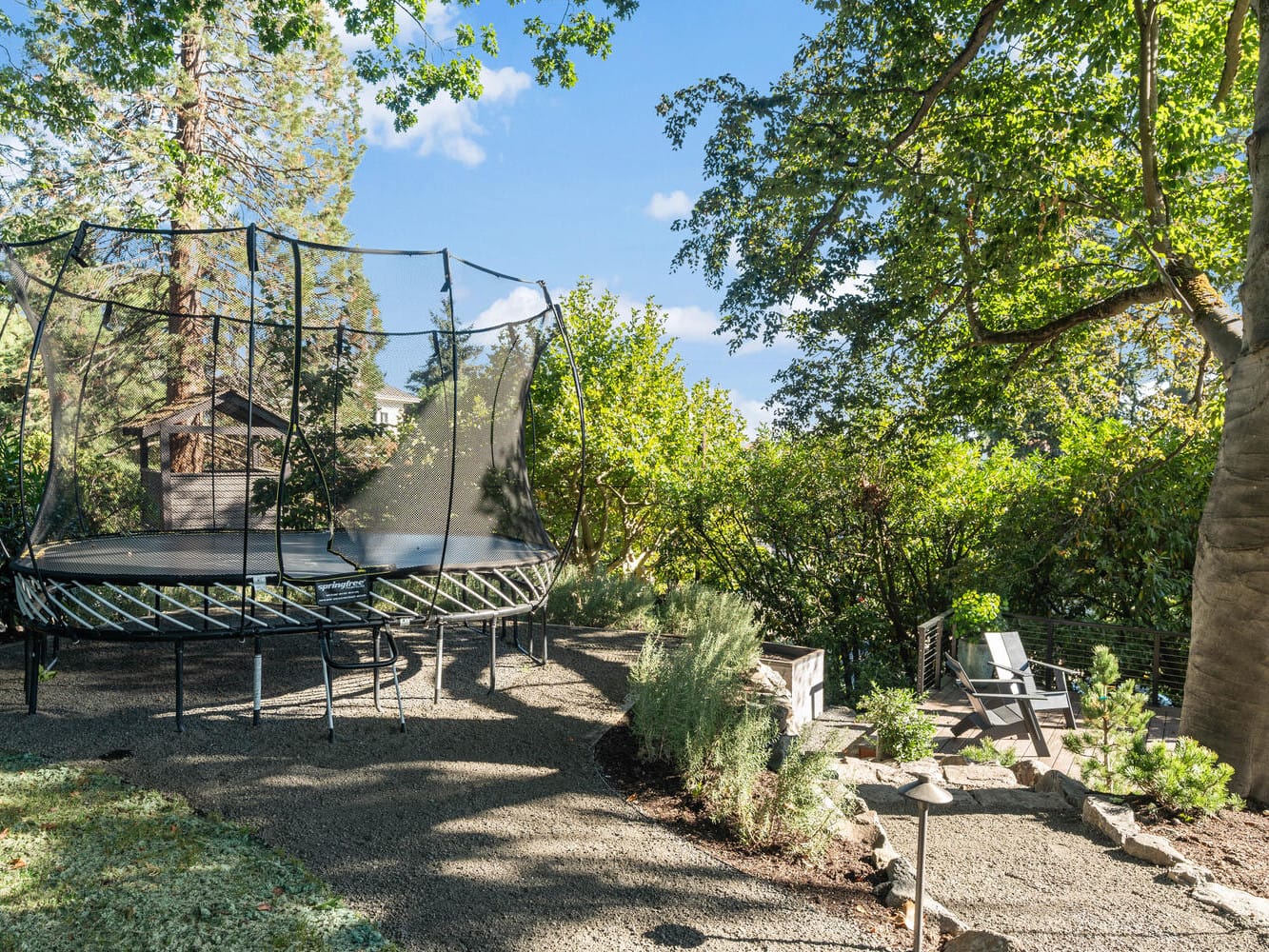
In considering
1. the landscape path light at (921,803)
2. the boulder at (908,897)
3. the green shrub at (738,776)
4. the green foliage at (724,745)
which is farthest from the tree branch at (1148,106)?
the landscape path light at (921,803)

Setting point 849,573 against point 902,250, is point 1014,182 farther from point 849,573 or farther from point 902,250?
point 849,573

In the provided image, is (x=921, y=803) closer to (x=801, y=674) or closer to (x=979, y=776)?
(x=979, y=776)

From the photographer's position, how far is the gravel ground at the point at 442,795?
98.0 inches

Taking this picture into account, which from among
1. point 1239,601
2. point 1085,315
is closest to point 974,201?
point 1085,315

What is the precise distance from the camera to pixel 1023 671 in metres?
5.79

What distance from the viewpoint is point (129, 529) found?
5961mm

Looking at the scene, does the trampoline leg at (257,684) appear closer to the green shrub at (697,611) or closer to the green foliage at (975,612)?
the green shrub at (697,611)

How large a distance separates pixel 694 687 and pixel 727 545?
5.87 m

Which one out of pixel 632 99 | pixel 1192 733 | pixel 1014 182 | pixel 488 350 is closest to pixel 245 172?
pixel 632 99

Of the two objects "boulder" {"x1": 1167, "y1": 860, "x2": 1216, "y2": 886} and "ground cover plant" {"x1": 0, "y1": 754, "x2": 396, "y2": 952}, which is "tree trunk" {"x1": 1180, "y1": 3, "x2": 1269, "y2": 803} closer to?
"boulder" {"x1": 1167, "y1": 860, "x2": 1216, "y2": 886}

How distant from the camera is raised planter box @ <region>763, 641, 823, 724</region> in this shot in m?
5.99

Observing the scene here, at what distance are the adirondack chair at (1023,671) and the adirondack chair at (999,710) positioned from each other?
0.09 metres

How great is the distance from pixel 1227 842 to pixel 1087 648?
4676 millimetres

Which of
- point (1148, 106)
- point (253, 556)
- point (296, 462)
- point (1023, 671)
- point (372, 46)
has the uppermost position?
point (372, 46)
